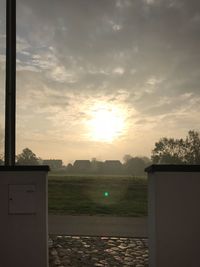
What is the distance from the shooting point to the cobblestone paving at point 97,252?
373 cm

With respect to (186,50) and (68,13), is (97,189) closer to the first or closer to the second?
(186,50)

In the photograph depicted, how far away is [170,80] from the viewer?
9023mm

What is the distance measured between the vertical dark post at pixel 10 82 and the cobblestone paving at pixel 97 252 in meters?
1.20

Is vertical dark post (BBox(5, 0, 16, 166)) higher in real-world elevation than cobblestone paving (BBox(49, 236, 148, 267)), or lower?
higher

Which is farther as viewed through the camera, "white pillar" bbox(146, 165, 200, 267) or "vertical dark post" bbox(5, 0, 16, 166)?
"vertical dark post" bbox(5, 0, 16, 166)

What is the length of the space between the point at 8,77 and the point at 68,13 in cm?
342

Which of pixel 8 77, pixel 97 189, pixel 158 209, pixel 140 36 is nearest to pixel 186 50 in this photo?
pixel 140 36

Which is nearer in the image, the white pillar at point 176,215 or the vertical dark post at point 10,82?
the white pillar at point 176,215

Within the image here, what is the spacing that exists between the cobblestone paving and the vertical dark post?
1.20 metres

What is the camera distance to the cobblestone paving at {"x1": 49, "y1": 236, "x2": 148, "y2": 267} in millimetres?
3732

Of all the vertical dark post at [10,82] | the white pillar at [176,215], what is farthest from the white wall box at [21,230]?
the white pillar at [176,215]

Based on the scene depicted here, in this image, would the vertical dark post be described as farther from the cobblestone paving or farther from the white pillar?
the white pillar

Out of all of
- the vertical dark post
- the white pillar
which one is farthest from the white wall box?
the white pillar

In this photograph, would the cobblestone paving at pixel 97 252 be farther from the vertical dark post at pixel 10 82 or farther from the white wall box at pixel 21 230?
the vertical dark post at pixel 10 82
